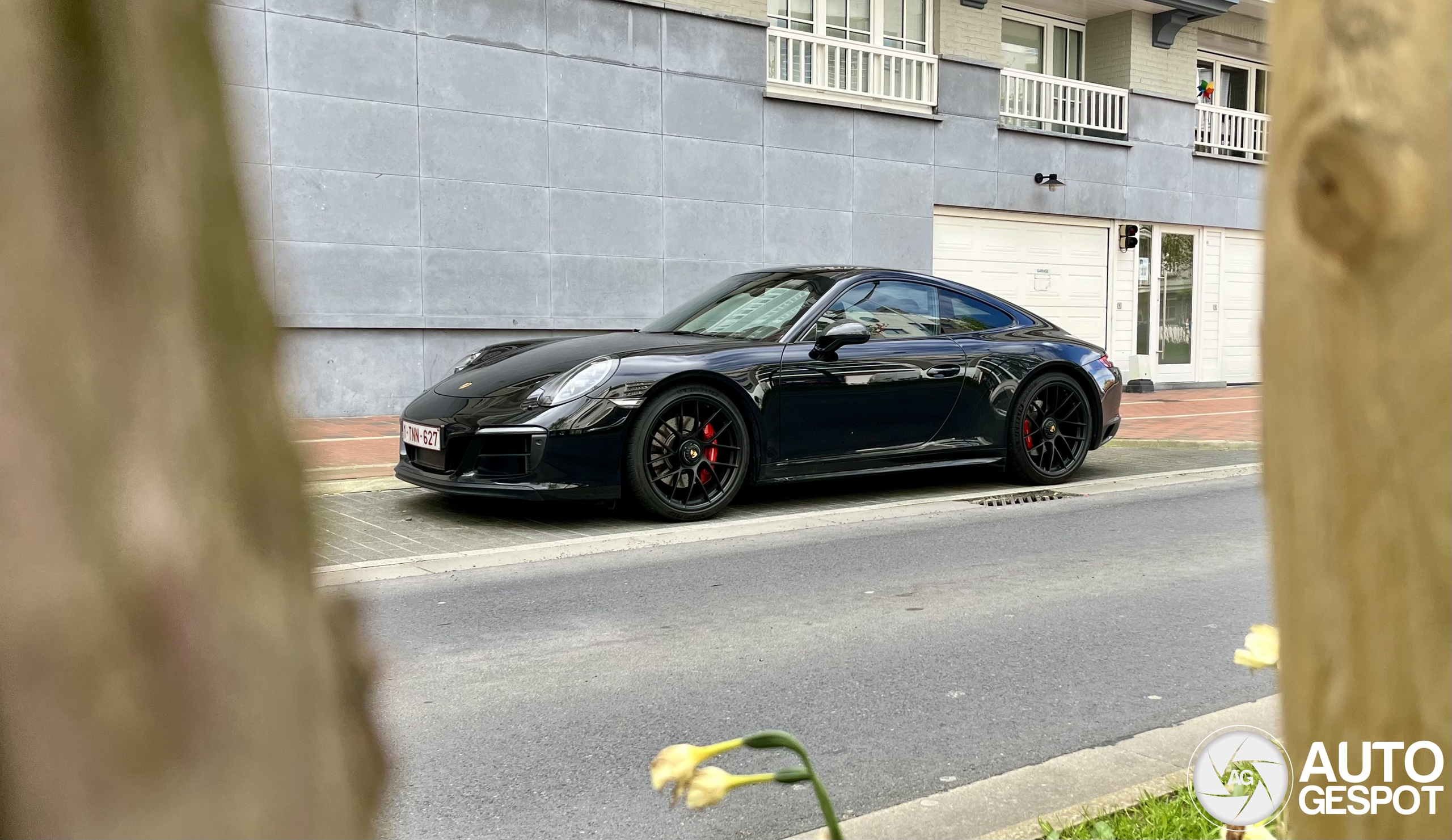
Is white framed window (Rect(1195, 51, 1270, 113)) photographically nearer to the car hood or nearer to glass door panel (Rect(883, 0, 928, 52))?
glass door panel (Rect(883, 0, 928, 52))

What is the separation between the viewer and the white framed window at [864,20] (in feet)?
51.0

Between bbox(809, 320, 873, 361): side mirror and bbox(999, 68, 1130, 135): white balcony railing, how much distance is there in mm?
11637

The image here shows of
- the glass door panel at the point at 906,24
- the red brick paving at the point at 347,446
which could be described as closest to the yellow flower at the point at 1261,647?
the red brick paving at the point at 347,446

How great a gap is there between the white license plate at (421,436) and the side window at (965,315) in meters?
3.36

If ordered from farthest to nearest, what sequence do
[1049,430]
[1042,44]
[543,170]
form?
1. [1042,44]
2. [543,170]
3. [1049,430]

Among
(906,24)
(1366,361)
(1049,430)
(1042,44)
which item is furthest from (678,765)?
(1042,44)

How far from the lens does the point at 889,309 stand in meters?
7.61

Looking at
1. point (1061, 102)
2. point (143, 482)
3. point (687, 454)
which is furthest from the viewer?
point (1061, 102)

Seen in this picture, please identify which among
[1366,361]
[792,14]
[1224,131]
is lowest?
[1366,361]

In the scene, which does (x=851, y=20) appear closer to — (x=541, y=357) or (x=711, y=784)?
(x=541, y=357)

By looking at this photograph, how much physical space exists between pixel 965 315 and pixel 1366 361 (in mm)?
7527

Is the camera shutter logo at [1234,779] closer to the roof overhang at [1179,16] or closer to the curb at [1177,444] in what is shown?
the curb at [1177,444]

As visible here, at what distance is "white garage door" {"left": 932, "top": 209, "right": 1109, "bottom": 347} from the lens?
17.0 metres

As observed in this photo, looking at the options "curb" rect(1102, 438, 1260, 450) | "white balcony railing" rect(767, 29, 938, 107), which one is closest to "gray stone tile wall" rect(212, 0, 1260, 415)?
"white balcony railing" rect(767, 29, 938, 107)
